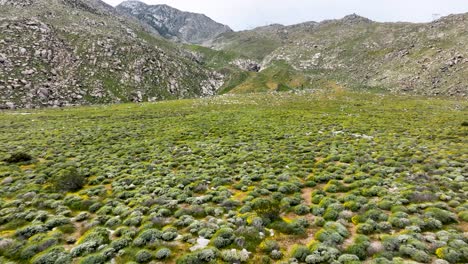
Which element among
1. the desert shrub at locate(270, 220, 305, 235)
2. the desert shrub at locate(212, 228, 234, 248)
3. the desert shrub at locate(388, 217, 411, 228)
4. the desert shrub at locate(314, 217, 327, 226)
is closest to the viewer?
the desert shrub at locate(212, 228, 234, 248)

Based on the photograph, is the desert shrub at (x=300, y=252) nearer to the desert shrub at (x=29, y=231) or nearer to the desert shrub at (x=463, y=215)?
the desert shrub at (x=463, y=215)

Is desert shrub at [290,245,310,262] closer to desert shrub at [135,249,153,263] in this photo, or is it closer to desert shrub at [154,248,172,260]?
desert shrub at [154,248,172,260]

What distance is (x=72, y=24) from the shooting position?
5017 inches

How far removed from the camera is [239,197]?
19.3 meters

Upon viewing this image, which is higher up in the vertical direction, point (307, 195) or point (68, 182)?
point (307, 195)

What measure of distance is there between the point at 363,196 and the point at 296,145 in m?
16.6

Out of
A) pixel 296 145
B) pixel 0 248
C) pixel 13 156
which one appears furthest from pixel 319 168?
pixel 13 156

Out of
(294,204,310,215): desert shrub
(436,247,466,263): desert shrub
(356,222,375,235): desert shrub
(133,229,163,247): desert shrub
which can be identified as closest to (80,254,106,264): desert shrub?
(133,229,163,247): desert shrub

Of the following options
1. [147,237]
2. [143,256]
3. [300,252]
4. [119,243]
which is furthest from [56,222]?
[300,252]

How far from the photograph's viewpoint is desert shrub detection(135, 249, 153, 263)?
1205cm

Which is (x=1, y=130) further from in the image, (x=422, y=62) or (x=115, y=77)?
(x=422, y=62)

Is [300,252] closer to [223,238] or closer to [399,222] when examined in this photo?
[223,238]

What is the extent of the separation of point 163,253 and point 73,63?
392ft

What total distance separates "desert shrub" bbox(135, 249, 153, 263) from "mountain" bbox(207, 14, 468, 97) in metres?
106
